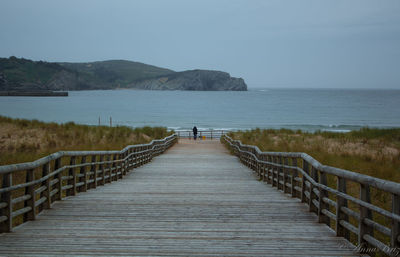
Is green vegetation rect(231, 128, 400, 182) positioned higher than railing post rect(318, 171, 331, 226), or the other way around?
railing post rect(318, 171, 331, 226)

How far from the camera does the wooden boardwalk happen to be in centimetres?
499

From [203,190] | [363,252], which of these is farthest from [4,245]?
[203,190]

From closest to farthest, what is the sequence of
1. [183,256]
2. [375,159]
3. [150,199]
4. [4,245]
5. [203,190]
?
[183,256] → [4,245] → [150,199] → [203,190] → [375,159]

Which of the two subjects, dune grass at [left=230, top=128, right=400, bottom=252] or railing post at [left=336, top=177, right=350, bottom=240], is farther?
dune grass at [left=230, top=128, right=400, bottom=252]

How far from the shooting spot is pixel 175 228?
6039mm

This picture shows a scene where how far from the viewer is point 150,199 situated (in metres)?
8.47

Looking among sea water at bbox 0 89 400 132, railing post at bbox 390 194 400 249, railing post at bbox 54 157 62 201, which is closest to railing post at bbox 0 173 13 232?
railing post at bbox 54 157 62 201

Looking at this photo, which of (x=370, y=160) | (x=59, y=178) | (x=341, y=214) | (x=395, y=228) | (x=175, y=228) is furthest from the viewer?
(x=370, y=160)

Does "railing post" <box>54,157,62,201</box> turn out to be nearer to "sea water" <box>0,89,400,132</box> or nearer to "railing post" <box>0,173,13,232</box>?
"railing post" <box>0,173,13,232</box>

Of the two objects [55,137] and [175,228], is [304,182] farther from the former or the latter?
[55,137]

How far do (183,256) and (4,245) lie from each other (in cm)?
215

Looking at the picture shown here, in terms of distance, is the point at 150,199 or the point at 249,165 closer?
the point at 150,199

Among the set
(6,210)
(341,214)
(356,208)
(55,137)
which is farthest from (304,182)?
(55,137)

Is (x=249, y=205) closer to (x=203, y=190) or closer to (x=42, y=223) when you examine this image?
(x=203, y=190)
